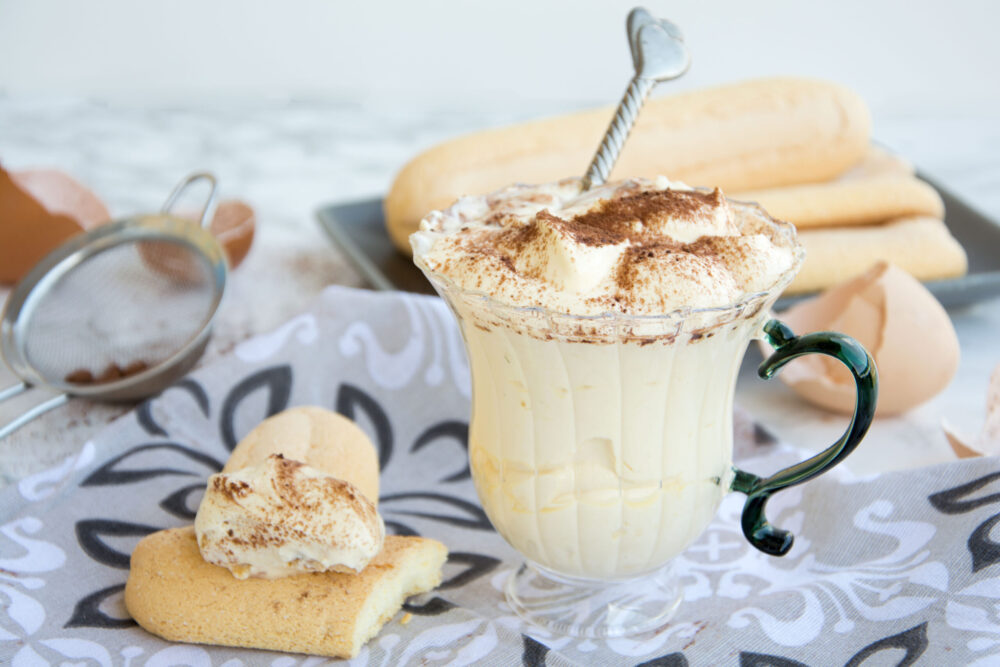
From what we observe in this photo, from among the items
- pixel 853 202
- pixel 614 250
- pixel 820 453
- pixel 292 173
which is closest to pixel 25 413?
pixel 614 250

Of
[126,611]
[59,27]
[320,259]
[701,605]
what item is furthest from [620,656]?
[59,27]

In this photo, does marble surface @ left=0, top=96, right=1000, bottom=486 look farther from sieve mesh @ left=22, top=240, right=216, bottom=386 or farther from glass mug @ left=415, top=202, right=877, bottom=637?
glass mug @ left=415, top=202, right=877, bottom=637

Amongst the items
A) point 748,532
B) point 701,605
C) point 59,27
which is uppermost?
point 59,27

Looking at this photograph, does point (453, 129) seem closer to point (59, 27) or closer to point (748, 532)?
point (59, 27)

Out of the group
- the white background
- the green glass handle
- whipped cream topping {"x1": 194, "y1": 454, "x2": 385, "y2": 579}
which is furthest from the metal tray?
the white background

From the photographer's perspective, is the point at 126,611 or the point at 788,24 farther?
the point at 788,24
